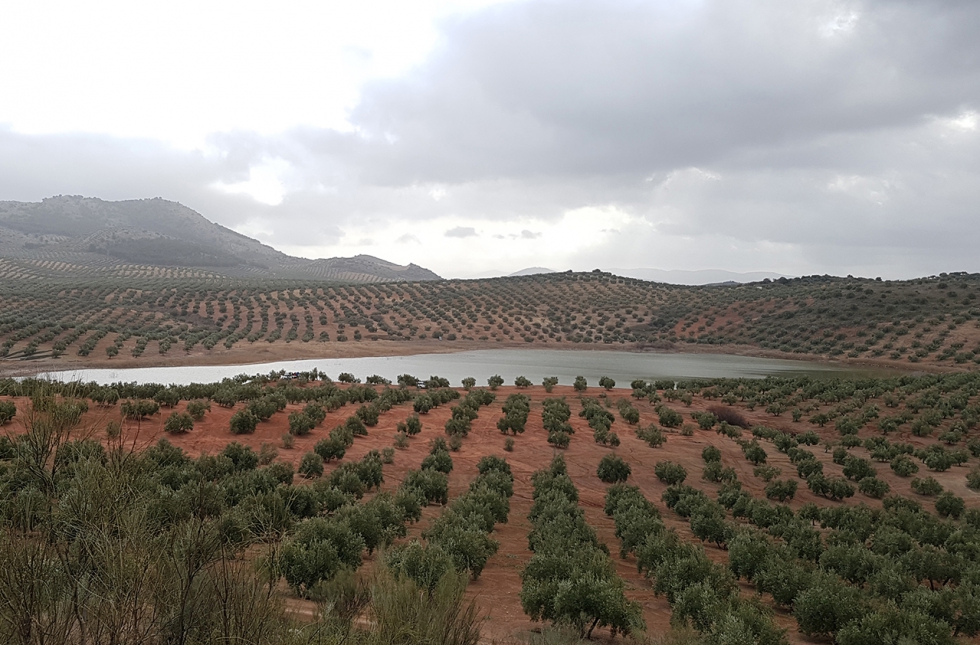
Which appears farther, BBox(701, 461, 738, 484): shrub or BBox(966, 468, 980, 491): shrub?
BBox(701, 461, 738, 484): shrub

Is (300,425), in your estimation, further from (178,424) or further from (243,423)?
(178,424)

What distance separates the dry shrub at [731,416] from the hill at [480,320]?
25.8 metres

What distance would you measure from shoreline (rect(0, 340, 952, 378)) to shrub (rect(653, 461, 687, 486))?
3022 centimetres

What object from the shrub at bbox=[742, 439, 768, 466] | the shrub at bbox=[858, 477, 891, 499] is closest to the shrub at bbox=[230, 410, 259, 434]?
the shrub at bbox=[742, 439, 768, 466]

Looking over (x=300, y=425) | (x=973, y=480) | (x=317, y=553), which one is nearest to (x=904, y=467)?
(x=973, y=480)

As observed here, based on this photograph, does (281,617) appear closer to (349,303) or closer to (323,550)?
(323,550)

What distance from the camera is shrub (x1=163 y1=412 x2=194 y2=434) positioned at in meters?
Result: 18.9

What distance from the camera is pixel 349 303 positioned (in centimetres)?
7394

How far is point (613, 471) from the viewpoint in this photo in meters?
18.8

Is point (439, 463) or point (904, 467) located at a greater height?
point (904, 467)

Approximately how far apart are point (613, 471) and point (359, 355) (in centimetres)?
3663

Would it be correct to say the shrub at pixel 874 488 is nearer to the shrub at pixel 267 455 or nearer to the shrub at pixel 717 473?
the shrub at pixel 717 473

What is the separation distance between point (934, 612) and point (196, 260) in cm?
18234

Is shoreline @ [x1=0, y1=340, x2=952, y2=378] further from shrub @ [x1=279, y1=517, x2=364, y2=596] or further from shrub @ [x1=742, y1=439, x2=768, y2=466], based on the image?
shrub @ [x1=742, y1=439, x2=768, y2=466]
